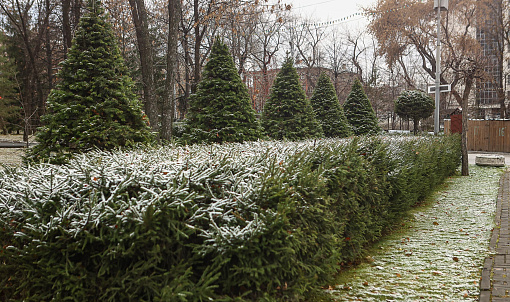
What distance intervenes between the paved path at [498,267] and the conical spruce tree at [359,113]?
12.0 metres

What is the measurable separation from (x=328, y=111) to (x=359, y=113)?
3.11 metres

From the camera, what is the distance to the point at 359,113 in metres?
19.2

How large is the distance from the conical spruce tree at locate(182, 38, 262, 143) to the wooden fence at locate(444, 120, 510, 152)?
64.5 feet

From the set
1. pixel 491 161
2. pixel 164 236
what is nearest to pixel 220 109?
pixel 164 236

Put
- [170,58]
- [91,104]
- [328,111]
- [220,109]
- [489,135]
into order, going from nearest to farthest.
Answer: [91,104] → [220,109] → [170,58] → [328,111] → [489,135]

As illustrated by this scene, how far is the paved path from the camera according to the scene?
369 centimetres

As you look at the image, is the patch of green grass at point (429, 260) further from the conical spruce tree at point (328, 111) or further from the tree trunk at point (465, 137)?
the conical spruce tree at point (328, 111)

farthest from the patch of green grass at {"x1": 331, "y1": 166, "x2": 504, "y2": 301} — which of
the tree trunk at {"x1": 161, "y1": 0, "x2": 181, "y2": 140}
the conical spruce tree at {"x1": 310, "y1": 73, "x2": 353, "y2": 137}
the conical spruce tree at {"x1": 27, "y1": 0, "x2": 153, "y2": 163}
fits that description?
the conical spruce tree at {"x1": 310, "y1": 73, "x2": 353, "y2": 137}

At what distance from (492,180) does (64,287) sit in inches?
492

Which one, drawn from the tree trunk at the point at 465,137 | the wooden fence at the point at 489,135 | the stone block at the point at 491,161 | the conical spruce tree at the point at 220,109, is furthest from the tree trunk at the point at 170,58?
the wooden fence at the point at 489,135

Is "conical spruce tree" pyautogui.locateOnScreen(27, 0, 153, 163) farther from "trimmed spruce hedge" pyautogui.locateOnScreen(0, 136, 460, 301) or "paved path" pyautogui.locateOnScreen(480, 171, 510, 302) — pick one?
"paved path" pyautogui.locateOnScreen(480, 171, 510, 302)

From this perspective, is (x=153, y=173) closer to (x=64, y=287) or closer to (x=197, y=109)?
(x=64, y=287)

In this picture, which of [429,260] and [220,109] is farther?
[220,109]

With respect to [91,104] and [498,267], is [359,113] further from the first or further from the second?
[498,267]
